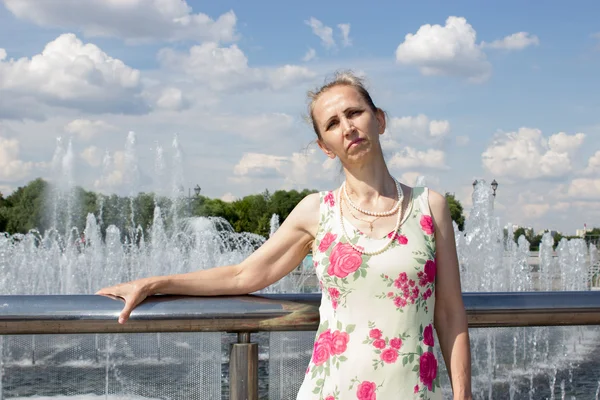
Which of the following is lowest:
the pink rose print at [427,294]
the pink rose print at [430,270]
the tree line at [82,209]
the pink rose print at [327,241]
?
the pink rose print at [427,294]

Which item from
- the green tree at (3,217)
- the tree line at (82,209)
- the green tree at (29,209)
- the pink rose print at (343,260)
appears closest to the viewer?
the pink rose print at (343,260)

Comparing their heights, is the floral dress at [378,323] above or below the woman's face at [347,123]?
below

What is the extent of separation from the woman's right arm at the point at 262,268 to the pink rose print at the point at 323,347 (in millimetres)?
262

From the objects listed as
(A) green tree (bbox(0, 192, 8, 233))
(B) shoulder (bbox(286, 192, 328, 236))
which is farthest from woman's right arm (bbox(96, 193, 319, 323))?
(A) green tree (bbox(0, 192, 8, 233))

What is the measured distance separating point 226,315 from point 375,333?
43cm

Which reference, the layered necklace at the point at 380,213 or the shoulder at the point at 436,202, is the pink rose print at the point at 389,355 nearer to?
the layered necklace at the point at 380,213

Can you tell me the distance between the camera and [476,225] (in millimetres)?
17391

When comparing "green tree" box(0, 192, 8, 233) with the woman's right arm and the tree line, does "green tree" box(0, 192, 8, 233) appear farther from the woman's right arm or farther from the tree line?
the woman's right arm

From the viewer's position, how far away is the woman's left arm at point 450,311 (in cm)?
214

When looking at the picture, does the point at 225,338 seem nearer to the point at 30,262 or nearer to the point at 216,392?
the point at 216,392

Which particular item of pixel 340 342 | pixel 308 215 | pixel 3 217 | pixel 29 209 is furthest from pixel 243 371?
pixel 3 217

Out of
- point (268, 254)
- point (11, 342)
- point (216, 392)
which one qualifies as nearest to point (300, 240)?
point (268, 254)

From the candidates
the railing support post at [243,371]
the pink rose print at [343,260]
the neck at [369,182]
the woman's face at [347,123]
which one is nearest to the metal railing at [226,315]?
the railing support post at [243,371]

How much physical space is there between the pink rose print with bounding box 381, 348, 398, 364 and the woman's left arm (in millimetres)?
175
